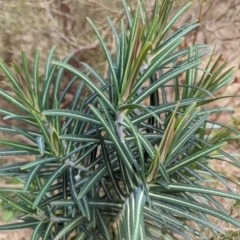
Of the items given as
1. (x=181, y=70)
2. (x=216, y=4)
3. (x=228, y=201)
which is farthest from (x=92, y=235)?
(x=216, y=4)

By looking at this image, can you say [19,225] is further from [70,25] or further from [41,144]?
[70,25]

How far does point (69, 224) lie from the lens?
1149 millimetres

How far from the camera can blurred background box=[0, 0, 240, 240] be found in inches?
78.5

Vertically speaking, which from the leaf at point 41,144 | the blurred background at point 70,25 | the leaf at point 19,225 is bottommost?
the leaf at point 19,225

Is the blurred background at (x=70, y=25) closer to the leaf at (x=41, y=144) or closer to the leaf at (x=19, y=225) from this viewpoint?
the leaf at (x=19, y=225)

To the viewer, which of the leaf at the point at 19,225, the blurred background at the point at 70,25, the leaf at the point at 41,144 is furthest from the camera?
the blurred background at the point at 70,25

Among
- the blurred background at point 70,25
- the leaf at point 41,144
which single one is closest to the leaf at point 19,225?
the leaf at point 41,144

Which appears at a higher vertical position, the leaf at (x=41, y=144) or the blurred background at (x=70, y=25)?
the blurred background at (x=70, y=25)

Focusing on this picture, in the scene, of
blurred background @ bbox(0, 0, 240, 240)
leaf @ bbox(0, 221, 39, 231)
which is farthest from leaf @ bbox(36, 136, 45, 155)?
blurred background @ bbox(0, 0, 240, 240)

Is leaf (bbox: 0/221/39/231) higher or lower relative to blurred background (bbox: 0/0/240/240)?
lower

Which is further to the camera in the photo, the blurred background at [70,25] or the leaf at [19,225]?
the blurred background at [70,25]

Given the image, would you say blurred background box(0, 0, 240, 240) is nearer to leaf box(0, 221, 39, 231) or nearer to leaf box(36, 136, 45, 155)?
leaf box(0, 221, 39, 231)

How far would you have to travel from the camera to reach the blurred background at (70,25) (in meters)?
1.99

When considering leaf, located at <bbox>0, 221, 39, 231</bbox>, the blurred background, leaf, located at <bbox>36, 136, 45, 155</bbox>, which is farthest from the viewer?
the blurred background
